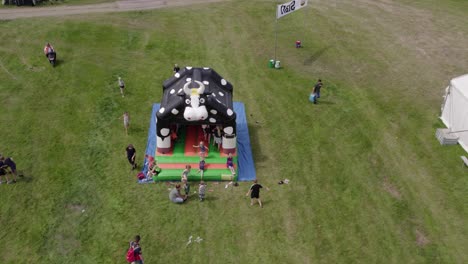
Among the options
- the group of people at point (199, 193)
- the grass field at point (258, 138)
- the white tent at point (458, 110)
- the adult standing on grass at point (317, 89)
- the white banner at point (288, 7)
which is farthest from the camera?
the white banner at point (288, 7)

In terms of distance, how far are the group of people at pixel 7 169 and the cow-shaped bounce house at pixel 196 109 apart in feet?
23.2

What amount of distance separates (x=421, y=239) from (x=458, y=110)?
9.38 metres

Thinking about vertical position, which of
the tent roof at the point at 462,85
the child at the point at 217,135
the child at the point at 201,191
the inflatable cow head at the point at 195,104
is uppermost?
the inflatable cow head at the point at 195,104

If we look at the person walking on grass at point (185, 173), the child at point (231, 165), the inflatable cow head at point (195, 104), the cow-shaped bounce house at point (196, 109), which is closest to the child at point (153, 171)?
the cow-shaped bounce house at point (196, 109)

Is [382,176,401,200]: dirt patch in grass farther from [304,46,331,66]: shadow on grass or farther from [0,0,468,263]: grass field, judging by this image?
[304,46,331,66]: shadow on grass

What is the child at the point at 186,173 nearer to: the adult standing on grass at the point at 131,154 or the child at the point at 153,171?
the child at the point at 153,171

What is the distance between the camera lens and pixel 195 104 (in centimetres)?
1978

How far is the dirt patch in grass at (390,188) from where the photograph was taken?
67.1ft

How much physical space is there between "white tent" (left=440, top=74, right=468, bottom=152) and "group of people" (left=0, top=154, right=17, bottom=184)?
23.8 m

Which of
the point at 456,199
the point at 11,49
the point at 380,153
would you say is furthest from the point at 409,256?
the point at 11,49

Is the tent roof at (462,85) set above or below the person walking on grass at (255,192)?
above

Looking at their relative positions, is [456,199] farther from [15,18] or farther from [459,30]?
[15,18]

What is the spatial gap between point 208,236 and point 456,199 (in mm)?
12256

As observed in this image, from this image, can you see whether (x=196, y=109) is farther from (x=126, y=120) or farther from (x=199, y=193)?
(x=126, y=120)
